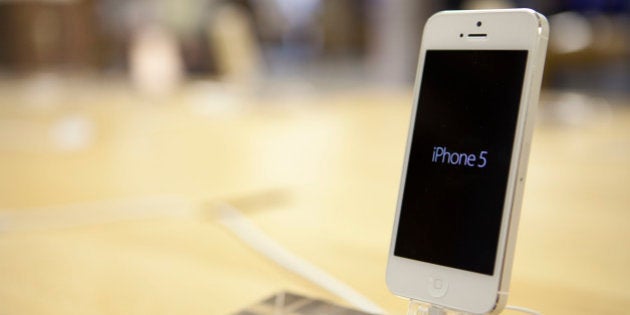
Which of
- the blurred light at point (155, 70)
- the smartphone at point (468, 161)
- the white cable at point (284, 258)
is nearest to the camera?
the smartphone at point (468, 161)

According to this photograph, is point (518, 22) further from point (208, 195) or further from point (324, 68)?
point (324, 68)

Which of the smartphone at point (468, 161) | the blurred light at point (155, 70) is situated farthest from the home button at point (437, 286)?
the blurred light at point (155, 70)

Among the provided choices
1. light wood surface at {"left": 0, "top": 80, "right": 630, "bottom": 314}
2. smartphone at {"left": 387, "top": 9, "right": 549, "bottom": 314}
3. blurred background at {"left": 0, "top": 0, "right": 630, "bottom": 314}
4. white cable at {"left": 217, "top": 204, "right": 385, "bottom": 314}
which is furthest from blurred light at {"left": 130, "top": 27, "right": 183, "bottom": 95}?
smartphone at {"left": 387, "top": 9, "right": 549, "bottom": 314}

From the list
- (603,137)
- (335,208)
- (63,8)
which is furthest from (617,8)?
(63,8)

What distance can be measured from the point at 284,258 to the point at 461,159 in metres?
0.22

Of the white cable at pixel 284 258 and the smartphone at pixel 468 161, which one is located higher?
the smartphone at pixel 468 161

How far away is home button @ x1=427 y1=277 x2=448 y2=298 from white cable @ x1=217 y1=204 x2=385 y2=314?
2.4 inches

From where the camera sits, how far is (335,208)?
70cm

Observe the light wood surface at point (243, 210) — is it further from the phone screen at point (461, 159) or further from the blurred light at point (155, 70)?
the blurred light at point (155, 70)

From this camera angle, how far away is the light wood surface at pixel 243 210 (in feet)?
1.36

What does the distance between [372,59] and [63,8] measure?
2494 millimetres

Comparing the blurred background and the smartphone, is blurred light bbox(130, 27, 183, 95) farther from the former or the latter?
the smartphone

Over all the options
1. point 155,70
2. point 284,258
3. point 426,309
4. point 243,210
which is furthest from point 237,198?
point 155,70

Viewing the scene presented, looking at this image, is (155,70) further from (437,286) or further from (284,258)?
(437,286)
